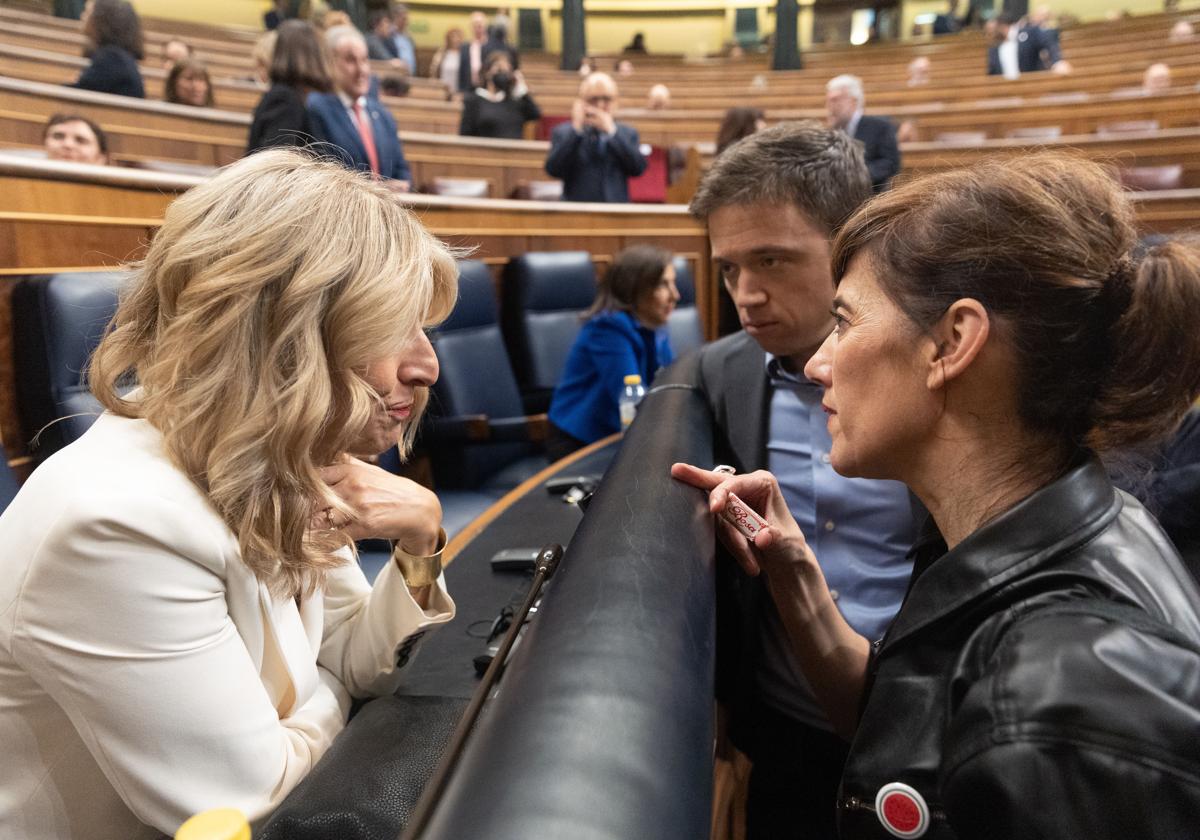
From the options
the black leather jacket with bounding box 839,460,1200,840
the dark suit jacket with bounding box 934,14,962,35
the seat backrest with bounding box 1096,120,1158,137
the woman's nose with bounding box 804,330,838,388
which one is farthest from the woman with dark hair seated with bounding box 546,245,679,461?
the dark suit jacket with bounding box 934,14,962,35

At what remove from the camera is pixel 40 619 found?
20.1 inches

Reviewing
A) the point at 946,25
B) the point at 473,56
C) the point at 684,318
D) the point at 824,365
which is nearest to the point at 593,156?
the point at 684,318

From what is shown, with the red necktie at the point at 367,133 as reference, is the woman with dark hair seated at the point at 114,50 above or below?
above

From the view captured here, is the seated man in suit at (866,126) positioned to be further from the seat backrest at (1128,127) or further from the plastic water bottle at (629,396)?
the seat backrest at (1128,127)

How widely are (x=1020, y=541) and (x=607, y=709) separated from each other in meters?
0.27

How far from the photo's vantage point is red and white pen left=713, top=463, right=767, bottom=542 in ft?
2.26

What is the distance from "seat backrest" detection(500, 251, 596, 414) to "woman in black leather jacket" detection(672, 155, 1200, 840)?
68.6 inches

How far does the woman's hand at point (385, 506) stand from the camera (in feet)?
2.53

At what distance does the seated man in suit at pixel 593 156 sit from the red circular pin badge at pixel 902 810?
2.79 meters

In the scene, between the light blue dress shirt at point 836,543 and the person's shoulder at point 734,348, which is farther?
the person's shoulder at point 734,348

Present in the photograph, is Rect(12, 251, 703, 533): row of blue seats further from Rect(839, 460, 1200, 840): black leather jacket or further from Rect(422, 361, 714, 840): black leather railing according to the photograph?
Rect(839, 460, 1200, 840): black leather jacket

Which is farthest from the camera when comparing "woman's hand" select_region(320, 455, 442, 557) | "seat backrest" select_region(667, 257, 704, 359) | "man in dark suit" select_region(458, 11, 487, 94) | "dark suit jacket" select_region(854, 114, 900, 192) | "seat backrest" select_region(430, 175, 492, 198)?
"man in dark suit" select_region(458, 11, 487, 94)

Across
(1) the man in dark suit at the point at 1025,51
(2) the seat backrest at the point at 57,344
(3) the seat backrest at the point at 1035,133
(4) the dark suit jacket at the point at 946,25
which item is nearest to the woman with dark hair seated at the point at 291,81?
(2) the seat backrest at the point at 57,344

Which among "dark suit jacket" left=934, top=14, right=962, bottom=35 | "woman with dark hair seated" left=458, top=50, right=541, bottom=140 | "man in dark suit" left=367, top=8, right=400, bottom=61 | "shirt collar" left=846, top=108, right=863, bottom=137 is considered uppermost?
"dark suit jacket" left=934, top=14, right=962, bottom=35
